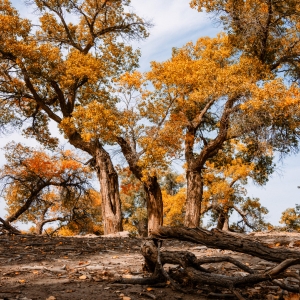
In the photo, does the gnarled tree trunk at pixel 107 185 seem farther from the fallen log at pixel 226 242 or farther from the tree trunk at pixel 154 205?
the fallen log at pixel 226 242

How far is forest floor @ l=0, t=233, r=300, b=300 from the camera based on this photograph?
3561mm

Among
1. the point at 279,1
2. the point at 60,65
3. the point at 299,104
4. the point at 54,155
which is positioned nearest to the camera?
the point at 299,104

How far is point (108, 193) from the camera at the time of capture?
573 inches

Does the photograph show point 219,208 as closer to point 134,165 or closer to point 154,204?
point 154,204

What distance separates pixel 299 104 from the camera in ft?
40.9

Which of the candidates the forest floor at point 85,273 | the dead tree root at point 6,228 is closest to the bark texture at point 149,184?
the dead tree root at point 6,228

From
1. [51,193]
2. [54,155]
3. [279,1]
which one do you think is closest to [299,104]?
[279,1]

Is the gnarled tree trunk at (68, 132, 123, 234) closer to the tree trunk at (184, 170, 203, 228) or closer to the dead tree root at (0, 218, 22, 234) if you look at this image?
the tree trunk at (184, 170, 203, 228)

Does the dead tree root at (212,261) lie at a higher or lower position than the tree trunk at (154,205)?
lower

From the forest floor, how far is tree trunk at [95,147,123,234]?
6.48m

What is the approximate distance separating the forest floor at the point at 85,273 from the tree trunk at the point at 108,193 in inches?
255

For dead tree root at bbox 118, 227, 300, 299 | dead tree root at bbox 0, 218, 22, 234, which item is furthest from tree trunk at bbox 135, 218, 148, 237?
dead tree root at bbox 118, 227, 300, 299

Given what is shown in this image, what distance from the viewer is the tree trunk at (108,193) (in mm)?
14359

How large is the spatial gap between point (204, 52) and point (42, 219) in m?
14.4
